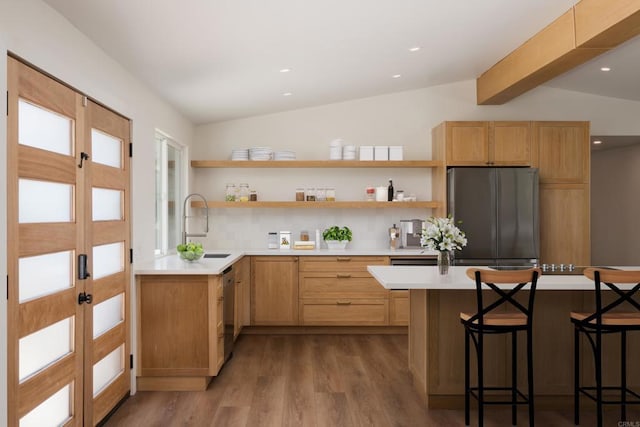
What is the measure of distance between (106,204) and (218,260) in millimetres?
1521

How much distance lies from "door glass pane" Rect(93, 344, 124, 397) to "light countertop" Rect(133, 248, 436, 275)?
2.05ft

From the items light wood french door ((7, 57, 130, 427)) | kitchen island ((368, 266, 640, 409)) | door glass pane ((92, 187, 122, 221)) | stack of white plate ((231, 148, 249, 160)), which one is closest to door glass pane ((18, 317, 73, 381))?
light wood french door ((7, 57, 130, 427))

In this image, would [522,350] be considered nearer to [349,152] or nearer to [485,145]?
[485,145]

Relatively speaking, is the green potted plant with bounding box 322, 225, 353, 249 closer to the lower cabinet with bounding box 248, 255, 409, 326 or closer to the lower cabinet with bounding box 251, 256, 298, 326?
the lower cabinet with bounding box 248, 255, 409, 326

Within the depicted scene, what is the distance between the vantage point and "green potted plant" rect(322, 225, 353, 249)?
21.1 ft

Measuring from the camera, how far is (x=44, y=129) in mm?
2781

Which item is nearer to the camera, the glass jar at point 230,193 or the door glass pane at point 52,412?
the door glass pane at point 52,412

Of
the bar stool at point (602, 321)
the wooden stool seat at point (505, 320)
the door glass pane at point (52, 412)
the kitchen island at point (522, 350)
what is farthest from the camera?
the kitchen island at point (522, 350)

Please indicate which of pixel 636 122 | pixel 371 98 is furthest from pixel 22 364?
pixel 636 122

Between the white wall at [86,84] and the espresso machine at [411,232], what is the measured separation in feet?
9.35

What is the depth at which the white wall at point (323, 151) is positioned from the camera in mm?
6684

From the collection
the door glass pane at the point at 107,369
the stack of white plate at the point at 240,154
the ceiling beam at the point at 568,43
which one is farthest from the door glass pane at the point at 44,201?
the ceiling beam at the point at 568,43

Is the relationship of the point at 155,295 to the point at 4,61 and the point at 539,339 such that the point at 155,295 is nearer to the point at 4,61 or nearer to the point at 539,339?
the point at 4,61

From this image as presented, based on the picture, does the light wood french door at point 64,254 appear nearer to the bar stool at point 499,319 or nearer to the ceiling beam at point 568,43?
the bar stool at point 499,319
